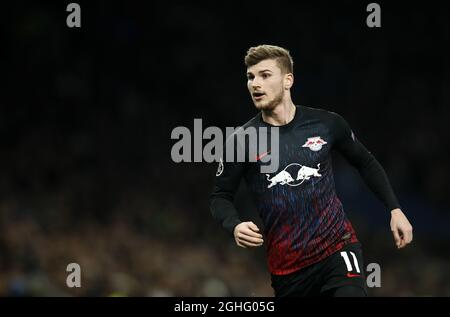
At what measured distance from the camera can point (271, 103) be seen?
4789mm

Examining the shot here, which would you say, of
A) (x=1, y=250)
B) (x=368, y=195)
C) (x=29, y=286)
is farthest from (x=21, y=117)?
(x=368, y=195)

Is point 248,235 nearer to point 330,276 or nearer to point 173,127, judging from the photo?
point 330,276

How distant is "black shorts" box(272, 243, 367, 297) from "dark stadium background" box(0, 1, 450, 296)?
3.36 meters

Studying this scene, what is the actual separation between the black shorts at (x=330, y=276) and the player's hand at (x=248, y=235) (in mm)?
532

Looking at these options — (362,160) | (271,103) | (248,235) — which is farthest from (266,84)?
(248,235)

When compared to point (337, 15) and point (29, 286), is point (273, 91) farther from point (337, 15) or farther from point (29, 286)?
point (337, 15)

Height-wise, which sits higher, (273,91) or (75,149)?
(75,149)

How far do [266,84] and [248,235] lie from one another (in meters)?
1.04

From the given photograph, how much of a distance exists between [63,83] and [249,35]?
3478mm

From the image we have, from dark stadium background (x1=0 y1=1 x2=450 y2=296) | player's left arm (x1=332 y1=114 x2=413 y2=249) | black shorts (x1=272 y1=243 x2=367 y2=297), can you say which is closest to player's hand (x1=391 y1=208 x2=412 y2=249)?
player's left arm (x1=332 y1=114 x2=413 y2=249)

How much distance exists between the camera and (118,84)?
478 inches

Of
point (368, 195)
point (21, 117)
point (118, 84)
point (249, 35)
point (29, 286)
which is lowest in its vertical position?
point (29, 286)

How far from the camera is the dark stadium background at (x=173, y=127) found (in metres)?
9.61

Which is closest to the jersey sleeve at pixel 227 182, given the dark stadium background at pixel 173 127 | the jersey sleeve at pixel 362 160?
the jersey sleeve at pixel 362 160
